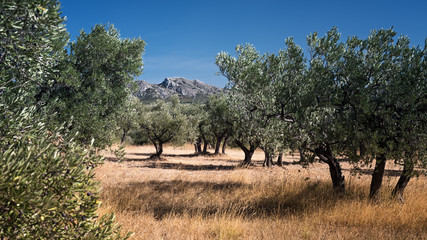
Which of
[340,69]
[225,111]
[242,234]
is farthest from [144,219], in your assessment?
[225,111]

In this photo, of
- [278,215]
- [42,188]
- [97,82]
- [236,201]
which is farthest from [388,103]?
[97,82]

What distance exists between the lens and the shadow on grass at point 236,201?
31.2ft

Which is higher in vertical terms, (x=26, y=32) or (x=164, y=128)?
(x=26, y=32)

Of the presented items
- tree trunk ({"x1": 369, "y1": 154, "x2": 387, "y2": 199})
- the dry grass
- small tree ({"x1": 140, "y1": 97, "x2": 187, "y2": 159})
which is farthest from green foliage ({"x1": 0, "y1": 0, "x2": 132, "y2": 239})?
small tree ({"x1": 140, "y1": 97, "x2": 187, "y2": 159})

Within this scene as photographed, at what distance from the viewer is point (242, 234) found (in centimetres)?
689

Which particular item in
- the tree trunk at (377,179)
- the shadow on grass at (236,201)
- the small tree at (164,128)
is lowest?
the shadow on grass at (236,201)

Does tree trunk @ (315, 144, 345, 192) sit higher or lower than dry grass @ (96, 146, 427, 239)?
higher

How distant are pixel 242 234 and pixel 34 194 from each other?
5788mm

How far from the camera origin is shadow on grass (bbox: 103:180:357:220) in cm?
952

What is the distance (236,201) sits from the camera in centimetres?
1110

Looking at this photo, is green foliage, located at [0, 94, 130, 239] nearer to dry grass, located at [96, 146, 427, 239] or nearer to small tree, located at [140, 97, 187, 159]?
dry grass, located at [96, 146, 427, 239]

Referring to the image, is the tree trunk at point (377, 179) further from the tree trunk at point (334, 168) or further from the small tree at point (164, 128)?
the small tree at point (164, 128)

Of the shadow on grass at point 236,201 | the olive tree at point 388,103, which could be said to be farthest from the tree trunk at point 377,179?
the shadow on grass at point 236,201

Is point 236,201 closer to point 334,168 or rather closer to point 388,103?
point 334,168
